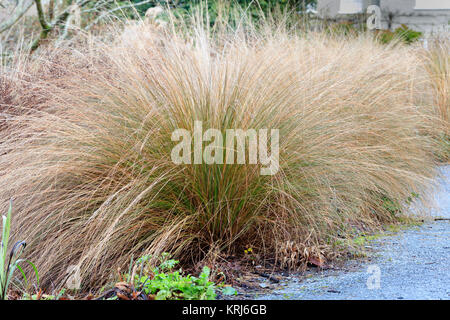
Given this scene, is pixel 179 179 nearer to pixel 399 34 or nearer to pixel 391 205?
pixel 391 205

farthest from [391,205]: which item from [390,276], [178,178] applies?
[178,178]

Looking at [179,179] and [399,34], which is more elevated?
[399,34]

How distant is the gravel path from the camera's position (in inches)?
96.1

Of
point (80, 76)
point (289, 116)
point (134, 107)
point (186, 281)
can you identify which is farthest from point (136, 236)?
point (80, 76)

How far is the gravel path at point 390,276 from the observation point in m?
2.44

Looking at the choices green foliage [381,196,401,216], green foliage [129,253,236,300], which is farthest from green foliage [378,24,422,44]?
green foliage [129,253,236,300]

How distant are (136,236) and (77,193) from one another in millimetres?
467
